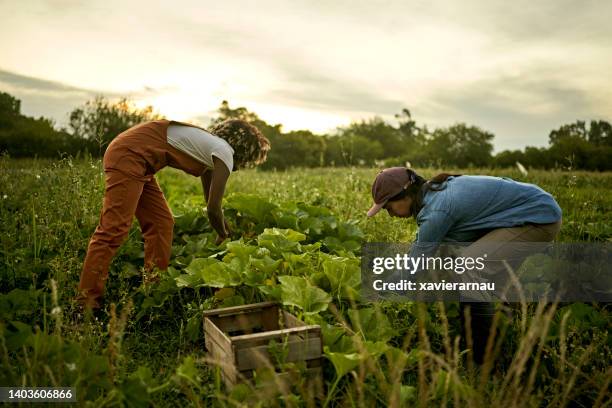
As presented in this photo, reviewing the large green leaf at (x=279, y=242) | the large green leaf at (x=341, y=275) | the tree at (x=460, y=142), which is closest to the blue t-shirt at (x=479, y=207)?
the large green leaf at (x=341, y=275)

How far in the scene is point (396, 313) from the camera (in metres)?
3.01

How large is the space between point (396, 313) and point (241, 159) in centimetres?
165

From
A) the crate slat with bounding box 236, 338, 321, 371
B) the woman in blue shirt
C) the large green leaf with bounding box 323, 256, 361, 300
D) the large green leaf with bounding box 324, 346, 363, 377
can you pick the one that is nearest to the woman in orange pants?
the large green leaf with bounding box 323, 256, 361, 300

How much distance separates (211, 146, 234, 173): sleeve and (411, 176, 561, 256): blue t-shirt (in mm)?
1355

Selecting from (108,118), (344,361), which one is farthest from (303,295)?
(108,118)

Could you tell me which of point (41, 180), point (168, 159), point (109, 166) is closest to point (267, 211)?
point (168, 159)

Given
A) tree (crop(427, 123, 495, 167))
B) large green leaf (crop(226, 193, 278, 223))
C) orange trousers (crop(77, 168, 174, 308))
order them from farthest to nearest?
tree (crop(427, 123, 495, 167)) < large green leaf (crop(226, 193, 278, 223)) < orange trousers (crop(77, 168, 174, 308))

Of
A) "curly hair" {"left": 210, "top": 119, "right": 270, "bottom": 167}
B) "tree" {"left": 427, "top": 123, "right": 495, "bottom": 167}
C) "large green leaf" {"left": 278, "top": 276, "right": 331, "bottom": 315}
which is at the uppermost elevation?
"tree" {"left": 427, "top": 123, "right": 495, "bottom": 167}

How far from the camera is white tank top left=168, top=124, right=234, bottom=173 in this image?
3602 mm

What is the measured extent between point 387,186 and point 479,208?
57 cm

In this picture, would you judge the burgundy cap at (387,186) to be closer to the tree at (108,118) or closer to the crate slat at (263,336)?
the crate slat at (263,336)

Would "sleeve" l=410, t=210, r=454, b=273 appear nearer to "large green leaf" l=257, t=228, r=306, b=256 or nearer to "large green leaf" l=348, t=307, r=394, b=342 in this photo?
"large green leaf" l=348, t=307, r=394, b=342

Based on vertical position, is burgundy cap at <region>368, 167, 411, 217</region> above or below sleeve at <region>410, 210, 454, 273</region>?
above

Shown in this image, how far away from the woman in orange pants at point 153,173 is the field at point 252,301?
0.20 m
